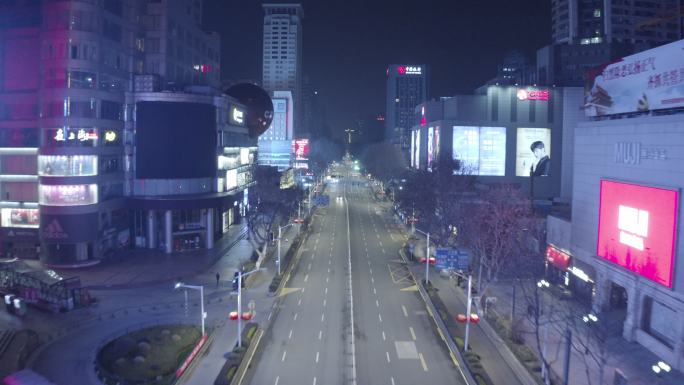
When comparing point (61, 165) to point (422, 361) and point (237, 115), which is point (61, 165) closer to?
point (237, 115)

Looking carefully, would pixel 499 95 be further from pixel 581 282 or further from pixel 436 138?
pixel 581 282

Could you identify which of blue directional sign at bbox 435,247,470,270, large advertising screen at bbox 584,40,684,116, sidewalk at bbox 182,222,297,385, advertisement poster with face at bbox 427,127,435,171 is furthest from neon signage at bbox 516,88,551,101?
blue directional sign at bbox 435,247,470,270

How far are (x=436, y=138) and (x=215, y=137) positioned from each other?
4540 cm

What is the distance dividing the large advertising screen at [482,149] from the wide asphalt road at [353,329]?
3406 cm

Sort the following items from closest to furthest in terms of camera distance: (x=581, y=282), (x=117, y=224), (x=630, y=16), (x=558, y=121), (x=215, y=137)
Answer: (x=581, y=282) < (x=117, y=224) < (x=215, y=137) < (x=558, y=121) < (x=630, y=16)

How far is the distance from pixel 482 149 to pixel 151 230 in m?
53.8

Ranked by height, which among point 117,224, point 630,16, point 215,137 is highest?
point 630,16

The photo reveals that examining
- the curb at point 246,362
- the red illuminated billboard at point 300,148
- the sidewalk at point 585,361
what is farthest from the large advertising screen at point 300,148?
the curb at point 246,362

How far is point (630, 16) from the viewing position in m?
127

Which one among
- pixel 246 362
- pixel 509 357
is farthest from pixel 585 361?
pixel 246 362

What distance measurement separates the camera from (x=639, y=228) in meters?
31.2

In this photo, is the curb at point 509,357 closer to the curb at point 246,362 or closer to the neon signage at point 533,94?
the curb at point 246,362

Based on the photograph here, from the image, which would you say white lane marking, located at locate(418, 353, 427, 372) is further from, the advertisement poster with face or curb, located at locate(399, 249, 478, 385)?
the advertisement poster with face

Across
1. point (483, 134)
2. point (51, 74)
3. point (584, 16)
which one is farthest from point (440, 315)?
Answer: point (584, 16)
